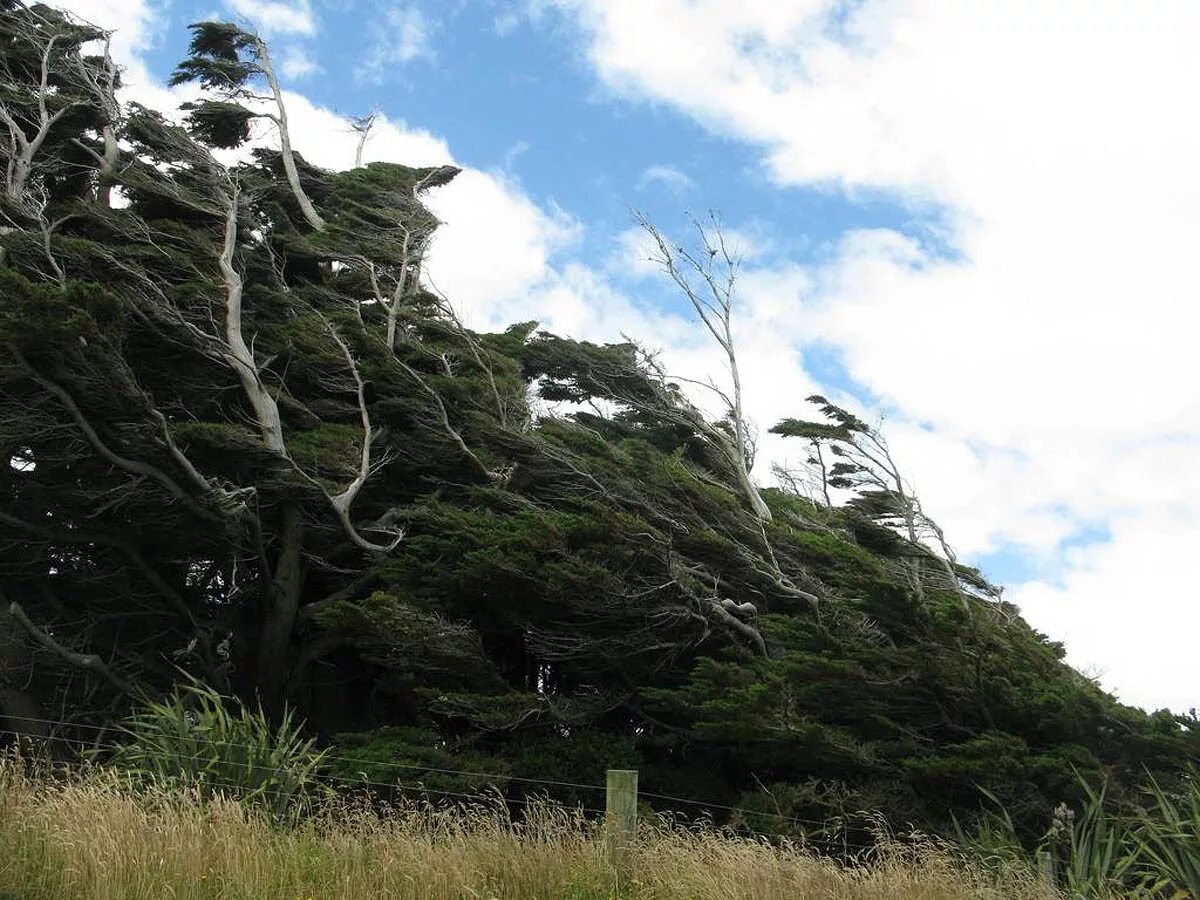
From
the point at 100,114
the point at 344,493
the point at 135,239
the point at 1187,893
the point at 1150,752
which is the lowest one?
the point at 1187,893

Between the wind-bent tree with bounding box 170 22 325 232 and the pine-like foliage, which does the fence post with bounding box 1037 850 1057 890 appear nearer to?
the pine-like foliage

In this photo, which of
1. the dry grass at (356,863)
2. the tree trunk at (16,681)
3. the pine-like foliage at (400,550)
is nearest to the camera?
the dry grass at (356,863)

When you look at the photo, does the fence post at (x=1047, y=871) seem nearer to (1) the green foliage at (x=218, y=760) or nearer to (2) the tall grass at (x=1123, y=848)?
(2) the tall grass at (x=1123, y=848)

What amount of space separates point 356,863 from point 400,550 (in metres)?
10.2

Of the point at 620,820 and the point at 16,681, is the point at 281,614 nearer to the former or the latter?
the point at 16,681

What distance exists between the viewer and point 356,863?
583cm

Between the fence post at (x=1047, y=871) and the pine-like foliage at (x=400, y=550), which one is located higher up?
the pine-like foliage at (x=400, y=550)

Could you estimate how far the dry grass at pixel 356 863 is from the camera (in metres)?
5.37

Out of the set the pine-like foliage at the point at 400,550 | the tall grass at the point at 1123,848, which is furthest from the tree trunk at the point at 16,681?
the tall grass at the point at 1123,848

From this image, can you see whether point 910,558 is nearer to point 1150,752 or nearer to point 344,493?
point 1150,752

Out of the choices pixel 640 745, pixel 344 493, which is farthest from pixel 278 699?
pixel 640 745

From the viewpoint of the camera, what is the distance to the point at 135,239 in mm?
15883

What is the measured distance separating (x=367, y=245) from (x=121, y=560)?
21.5 ft

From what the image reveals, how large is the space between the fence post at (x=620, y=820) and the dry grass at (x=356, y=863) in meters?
0.09
